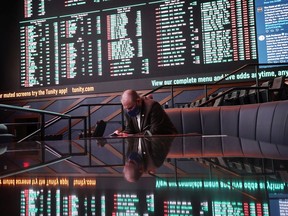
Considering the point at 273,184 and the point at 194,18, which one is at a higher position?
the point at 194,18

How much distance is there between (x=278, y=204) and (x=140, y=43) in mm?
5257

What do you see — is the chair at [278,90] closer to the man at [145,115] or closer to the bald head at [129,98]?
the man at [145,115]

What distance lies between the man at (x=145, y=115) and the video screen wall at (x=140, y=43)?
295 centimetres

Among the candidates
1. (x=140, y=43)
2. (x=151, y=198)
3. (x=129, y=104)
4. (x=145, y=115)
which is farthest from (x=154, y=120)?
(x=140, y=43)

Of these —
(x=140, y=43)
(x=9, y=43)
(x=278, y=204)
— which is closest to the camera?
(x=278, y=204)

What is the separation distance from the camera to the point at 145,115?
2.19 m

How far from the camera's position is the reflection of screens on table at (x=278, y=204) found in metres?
0.19

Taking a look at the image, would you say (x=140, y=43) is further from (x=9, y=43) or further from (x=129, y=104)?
(x=129, y=104)

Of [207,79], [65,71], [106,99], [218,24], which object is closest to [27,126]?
[65,71]

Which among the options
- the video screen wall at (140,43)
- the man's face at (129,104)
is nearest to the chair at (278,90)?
the man's face at (129,104)

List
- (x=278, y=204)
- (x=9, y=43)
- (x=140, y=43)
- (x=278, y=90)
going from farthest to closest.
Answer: (x=9, y=43) < (x=140, y=43) < (x=278, y=90) < (x=278, y=204)

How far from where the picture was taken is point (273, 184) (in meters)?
0.26

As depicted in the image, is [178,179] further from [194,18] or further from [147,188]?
[194,18]

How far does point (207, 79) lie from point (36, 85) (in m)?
3.12
